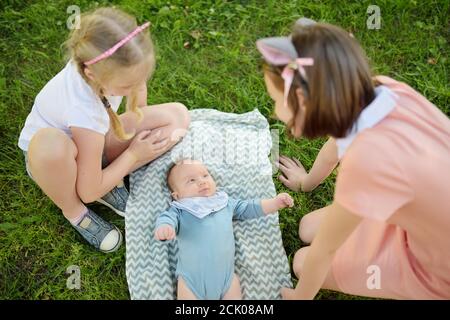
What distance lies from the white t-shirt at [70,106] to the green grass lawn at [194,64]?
20.1 inches

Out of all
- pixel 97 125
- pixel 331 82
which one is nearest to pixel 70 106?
pixel 97 125

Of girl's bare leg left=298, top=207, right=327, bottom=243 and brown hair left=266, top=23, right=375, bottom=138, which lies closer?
brown hair left=266, top=23, right=375, bottom=138

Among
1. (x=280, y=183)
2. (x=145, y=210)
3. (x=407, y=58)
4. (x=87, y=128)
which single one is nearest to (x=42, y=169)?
(x=87, y=128)

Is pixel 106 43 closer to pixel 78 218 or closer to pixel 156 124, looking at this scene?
pixel 156 124

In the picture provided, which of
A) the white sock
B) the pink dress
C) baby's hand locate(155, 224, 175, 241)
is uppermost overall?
the pink dress

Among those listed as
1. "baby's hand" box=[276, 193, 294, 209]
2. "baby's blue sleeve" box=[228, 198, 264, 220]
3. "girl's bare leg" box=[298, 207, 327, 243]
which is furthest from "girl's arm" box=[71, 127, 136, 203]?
"girl's bare leg" box=[298, 207, 327, 243]

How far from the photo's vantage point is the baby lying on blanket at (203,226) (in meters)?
1.93

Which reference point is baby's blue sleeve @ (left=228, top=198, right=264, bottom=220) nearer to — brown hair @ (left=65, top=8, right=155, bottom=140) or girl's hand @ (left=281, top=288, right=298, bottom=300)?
girl's hand @ (left=281, top=288, right=298, bottom=300)

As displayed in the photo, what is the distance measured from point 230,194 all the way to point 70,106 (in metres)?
0.78

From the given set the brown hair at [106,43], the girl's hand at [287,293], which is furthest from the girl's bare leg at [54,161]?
the girl's hand at [287,293]

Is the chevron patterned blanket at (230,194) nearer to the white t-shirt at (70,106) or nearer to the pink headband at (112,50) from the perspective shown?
the white t-shirt at (70,106)

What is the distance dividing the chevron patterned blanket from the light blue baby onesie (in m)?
0.09

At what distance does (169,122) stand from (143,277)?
683 millimetres

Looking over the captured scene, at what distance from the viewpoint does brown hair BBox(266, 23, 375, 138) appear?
52.9 inches
